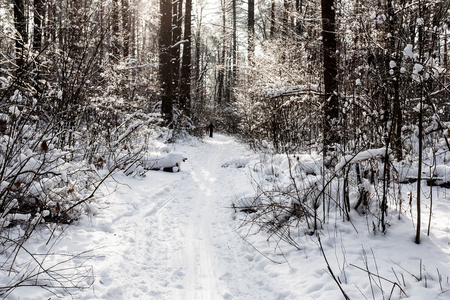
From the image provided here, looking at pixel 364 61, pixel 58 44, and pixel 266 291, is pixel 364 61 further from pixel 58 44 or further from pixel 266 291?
pixel 58 44

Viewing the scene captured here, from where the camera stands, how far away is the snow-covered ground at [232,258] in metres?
2.53

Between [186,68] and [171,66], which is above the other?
[186,68]

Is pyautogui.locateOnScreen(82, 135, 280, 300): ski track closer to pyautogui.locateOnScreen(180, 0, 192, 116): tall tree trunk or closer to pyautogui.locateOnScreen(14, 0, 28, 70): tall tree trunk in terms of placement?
pyautogui.locateOnScreen(14, 0, 28, 70): tall tree trunk

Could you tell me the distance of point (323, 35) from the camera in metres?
6.39

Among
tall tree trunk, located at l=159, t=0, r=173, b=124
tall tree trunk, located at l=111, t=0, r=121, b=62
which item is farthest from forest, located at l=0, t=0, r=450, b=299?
tall tree trunk, located at l=159, t=0, r=173, b=124

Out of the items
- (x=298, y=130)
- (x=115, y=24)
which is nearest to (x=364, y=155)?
(x=298, y=130)

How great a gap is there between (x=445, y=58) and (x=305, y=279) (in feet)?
11.7

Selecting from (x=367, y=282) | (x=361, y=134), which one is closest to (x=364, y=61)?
(x=361, y=134)

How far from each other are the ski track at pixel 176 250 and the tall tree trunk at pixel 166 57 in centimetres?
843

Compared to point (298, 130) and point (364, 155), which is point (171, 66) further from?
point (364, 155)

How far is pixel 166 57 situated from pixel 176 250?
12485 millimetres

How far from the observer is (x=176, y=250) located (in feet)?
11.9

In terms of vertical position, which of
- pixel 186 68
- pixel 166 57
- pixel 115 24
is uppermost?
pixel 166 57

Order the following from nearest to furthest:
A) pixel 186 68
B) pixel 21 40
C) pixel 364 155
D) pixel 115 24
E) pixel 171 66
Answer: pixel 364 155 → pixel 21 40 → pixel 115 24 → pixel 171 66 → pixel 186 68
